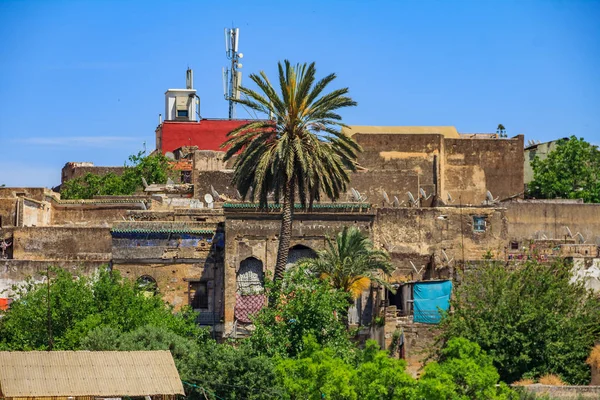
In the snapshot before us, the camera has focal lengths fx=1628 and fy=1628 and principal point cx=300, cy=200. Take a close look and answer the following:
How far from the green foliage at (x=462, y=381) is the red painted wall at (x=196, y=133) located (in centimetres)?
3775

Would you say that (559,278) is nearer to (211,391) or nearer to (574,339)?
(574,339)

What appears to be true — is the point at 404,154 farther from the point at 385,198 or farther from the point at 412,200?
the point at 412,200

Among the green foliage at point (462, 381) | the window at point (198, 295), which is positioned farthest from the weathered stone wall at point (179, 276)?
the green foliage at point (462, 381)

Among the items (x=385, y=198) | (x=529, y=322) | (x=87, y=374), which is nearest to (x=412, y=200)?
(x=385, y=198)

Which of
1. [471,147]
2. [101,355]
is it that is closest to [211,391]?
[101,355]

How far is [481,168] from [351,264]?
19.7 meters

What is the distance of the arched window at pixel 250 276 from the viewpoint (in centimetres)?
6041

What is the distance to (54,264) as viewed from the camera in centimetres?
6281

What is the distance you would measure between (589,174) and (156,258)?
26.8 metres

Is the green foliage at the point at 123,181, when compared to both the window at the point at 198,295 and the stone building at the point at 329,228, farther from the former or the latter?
the window at the point at 198,295

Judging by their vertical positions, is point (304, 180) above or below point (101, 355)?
above

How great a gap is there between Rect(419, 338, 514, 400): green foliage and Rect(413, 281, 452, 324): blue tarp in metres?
6.91

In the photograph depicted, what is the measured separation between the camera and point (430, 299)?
2256 inches

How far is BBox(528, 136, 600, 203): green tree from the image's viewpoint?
260 ft
